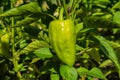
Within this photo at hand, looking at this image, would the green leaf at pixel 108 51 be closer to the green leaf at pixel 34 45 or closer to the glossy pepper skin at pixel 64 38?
the glossy pepper skin at pixel 64 38

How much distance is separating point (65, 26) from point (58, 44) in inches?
3.7

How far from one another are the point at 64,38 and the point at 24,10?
0.19 metres

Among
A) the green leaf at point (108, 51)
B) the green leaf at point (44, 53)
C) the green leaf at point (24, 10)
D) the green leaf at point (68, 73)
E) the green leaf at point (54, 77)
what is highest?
the green leaf at point (24, 10)

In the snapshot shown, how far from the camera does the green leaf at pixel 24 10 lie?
113 cm

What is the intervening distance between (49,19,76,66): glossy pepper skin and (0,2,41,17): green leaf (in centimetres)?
9

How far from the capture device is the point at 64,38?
121 centimetres

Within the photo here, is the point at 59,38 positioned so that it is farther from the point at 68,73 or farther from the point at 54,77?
the point at 54,77

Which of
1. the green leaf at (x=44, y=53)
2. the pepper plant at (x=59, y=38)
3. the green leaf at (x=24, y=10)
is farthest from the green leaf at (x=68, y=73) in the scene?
the green leaf at (x=24, y=10)

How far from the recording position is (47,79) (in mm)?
2020

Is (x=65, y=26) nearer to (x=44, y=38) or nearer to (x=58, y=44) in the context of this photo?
(x=58, y=44)

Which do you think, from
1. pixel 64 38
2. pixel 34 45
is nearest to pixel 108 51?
pixel 64 38

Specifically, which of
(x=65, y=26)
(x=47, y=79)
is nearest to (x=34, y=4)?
(x=65, y=26)

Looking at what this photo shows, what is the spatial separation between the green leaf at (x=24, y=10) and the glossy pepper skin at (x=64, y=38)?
88 millimetres

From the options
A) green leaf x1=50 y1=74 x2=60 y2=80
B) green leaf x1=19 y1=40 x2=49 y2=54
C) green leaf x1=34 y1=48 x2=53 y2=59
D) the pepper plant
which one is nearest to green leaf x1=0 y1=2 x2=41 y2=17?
the pepper plant
